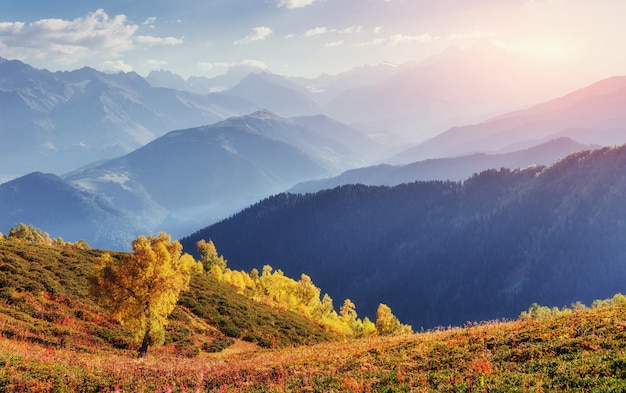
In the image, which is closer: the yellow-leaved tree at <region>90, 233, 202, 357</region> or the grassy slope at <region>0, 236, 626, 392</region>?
the grassy slope at <region>0, 236, 626, 392</region>

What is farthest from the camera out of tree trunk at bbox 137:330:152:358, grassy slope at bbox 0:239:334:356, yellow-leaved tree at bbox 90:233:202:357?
tree trunk at bbox 137:330:152:358

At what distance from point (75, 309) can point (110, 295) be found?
31.6 ft

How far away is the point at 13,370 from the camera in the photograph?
23.6 meters

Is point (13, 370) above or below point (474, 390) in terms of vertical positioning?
above

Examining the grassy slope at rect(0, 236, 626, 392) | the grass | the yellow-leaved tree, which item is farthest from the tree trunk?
the grass

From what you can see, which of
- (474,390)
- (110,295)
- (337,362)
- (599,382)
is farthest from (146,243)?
(599,382)

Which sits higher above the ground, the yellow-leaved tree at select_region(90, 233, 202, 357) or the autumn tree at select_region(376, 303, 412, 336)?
the yellow-leaved tree at select_region(90, 233, 202, 357)

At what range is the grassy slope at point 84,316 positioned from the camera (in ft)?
134

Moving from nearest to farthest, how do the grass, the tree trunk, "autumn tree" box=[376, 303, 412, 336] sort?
the grass < the tree trunk < "autumn tree" box=[376, 303, 412, 336]

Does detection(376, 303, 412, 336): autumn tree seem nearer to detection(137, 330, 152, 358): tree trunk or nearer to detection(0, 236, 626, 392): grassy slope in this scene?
detection(137, 330, 152, 358): tree trunk

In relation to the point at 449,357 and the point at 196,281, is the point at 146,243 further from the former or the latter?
the point at 196,281

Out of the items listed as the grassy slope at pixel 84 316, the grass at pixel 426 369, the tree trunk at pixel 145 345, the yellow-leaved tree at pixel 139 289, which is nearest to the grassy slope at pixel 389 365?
the grass at pixel 426 369

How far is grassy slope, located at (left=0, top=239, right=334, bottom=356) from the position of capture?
4094cm

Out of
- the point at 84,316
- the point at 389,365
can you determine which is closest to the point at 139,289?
the point at 84,316
